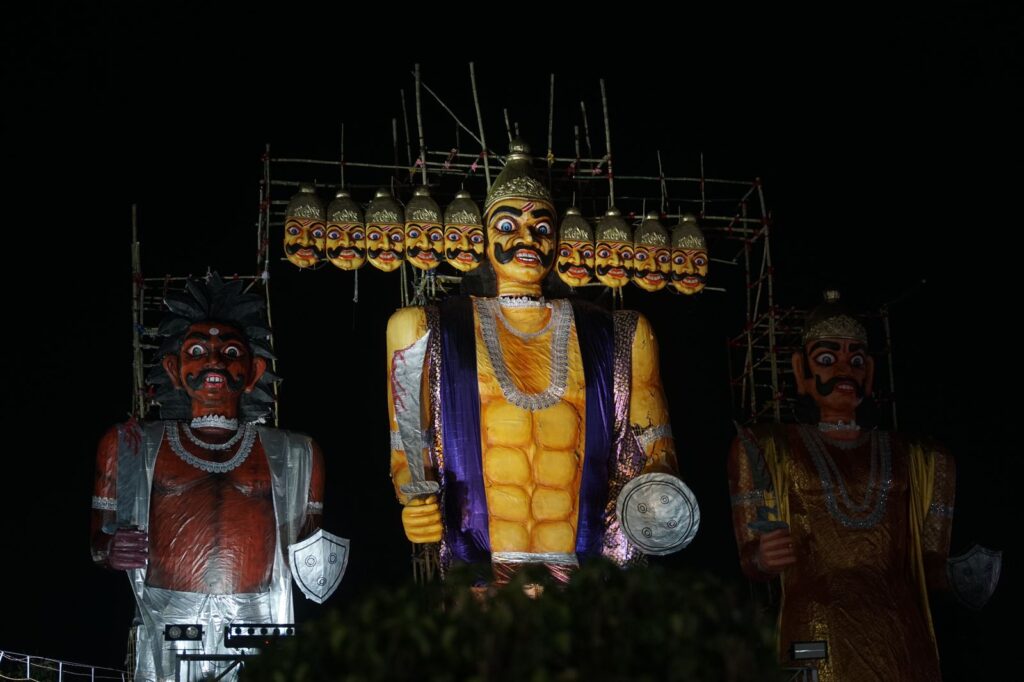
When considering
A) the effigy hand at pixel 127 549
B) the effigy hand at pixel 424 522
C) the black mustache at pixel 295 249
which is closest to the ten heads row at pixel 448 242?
the black mustache at pixel 295 249

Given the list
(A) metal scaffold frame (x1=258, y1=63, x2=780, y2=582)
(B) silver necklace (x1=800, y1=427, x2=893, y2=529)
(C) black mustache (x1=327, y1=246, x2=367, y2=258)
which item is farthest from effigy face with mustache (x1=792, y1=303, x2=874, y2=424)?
(C) black mustache (x1=327, y1=246, x2=367, y2=258)

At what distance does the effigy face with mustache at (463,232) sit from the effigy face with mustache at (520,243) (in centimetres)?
53

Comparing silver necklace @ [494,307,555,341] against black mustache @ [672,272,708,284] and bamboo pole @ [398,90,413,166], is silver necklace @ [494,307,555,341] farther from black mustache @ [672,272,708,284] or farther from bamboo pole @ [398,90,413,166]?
bamboo pole @ [398,90,413,166]

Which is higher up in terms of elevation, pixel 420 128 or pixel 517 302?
pixel 420 128

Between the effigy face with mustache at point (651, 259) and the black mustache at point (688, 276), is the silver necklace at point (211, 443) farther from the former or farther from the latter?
the black mustache at point (688, 276)

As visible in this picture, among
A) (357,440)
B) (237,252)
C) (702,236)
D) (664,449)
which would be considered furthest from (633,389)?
(237,252)

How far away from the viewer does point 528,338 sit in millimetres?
6277

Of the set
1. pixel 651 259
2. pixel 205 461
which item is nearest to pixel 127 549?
pixel 205 461

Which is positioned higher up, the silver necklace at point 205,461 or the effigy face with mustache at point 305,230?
the effigy face with mustache at point 305,230

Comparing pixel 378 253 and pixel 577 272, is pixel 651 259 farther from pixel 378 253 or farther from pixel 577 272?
pixel 378 253

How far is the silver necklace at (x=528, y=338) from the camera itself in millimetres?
6109

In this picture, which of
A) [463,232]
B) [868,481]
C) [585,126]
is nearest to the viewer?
[868,481]

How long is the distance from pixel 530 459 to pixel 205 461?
4.37 ft

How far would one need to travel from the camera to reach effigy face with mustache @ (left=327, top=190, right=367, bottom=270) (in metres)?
7.15
